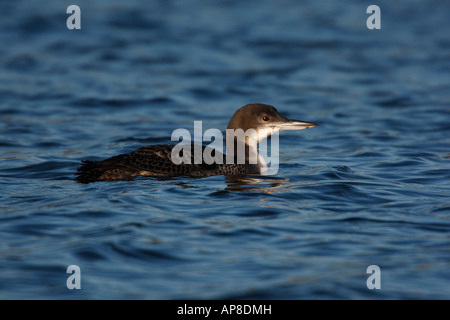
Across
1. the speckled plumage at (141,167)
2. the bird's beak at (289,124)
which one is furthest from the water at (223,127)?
the bird's beak at (289,124)

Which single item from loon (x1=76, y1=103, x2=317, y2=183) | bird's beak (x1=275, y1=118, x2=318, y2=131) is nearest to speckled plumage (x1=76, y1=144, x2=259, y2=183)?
loon (x1=76, y1=103, x2=317, y2=183)

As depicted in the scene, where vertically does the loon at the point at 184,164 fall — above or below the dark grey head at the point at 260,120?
below

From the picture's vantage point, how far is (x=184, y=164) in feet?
25.2

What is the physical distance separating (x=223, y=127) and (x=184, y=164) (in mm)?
3715

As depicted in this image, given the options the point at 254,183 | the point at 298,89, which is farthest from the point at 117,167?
the point at 298,89

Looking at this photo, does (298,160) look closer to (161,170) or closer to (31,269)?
(161,170)

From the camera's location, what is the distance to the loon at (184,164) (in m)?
7.44

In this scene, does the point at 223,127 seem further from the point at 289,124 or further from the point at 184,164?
the point at 184,164

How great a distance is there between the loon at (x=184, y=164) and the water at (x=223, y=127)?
0.38 ft

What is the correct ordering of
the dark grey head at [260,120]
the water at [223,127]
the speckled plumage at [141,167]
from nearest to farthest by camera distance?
the water at [223,127]
the speckled plumage at [141,167]
the dark grey head at [260,120]

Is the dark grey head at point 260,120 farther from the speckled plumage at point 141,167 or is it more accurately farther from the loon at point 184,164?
the speckled plumage at point 141,167

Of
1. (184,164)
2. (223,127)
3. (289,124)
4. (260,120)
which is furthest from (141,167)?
(223,127)

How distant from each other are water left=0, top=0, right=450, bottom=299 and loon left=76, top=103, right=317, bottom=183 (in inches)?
4.6

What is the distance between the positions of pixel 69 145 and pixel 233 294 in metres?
5.68
